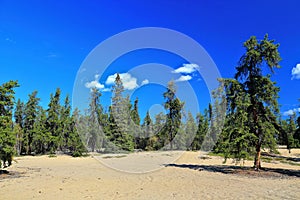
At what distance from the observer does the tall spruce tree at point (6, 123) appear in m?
15.2

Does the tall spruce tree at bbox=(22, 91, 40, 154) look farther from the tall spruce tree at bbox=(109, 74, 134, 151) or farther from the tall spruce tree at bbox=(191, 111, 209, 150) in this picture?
the tall spruce tree at bbox=(191, 111, 209, 150)

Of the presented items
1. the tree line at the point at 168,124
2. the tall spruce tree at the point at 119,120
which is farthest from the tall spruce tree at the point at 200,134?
the tall spruce tree at the point at 119,120

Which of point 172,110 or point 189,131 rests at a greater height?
point 172,110

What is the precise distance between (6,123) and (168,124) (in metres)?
43.0

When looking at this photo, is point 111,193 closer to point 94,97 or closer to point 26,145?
point 94,97

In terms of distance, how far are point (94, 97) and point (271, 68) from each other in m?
38.2

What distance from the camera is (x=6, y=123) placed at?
1577 cm

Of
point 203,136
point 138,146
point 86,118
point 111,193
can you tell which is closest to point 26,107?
point 86,118

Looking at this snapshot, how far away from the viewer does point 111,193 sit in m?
10.8

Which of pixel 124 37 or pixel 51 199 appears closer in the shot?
pixel 51 199

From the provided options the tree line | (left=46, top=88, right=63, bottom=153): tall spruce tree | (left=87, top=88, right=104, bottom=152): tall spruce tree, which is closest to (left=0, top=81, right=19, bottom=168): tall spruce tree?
the tree line

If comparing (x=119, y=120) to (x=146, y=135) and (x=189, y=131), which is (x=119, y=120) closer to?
(x=146, y=135)

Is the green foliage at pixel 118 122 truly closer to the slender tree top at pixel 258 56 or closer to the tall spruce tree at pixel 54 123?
the tall spruce tree at pixel 54 123

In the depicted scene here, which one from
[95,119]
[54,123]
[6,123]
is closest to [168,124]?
[95,119]
